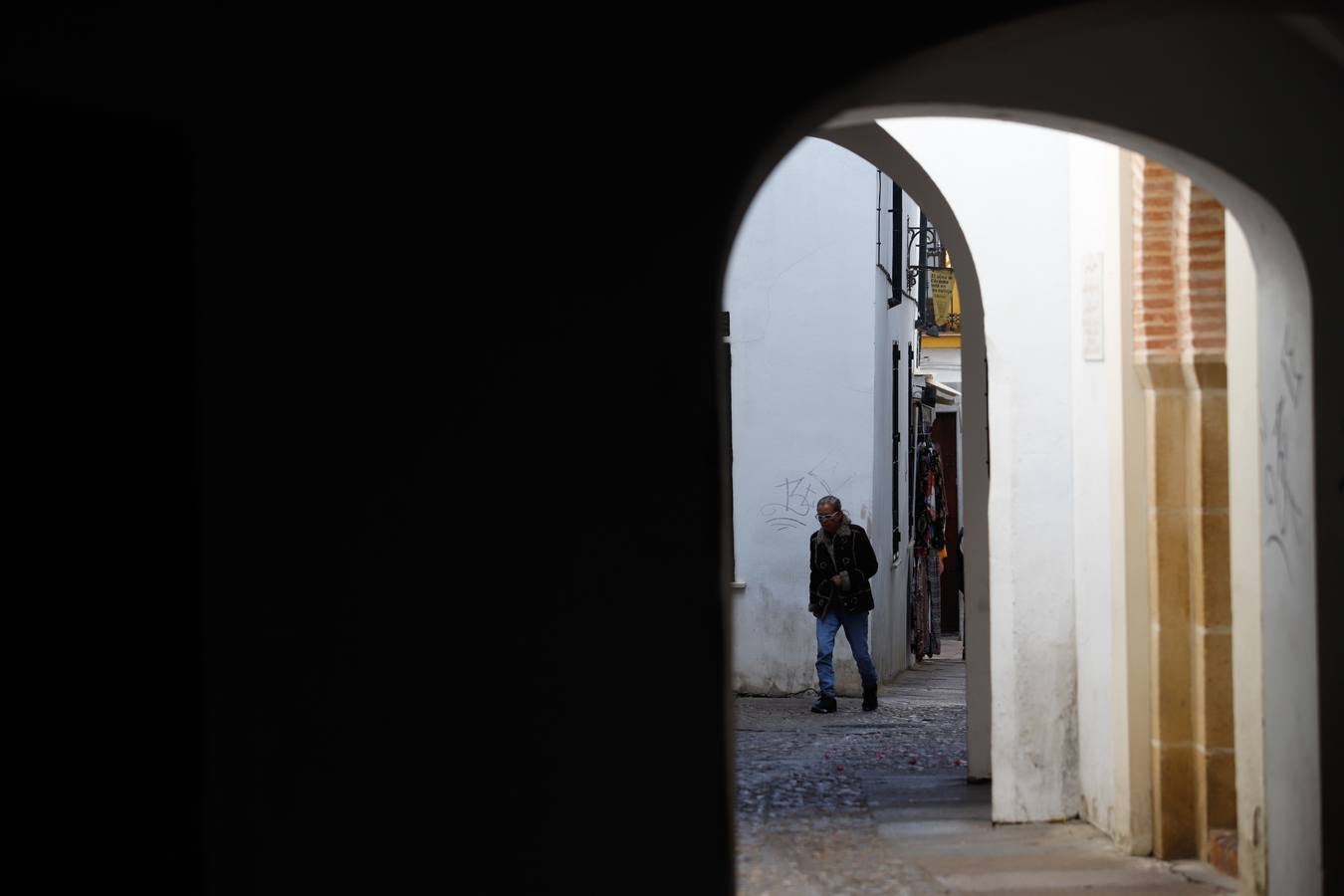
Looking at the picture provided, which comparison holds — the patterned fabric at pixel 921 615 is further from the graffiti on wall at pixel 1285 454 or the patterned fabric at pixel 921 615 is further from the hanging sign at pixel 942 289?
the graffiti on wall at pixel 1285 454

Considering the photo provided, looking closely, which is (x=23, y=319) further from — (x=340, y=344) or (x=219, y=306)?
(x=340, y=344)

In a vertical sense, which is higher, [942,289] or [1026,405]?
[942,289]

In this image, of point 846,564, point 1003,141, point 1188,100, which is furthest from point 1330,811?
point 846,564

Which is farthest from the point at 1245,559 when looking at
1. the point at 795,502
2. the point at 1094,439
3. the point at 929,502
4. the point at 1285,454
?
the point at 929,502

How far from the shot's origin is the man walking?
13.6m

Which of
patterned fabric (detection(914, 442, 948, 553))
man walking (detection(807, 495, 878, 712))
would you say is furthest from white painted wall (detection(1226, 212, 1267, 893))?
patterned fabric (detection(914, 442, 948, 553))

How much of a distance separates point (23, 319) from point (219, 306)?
0.44 m

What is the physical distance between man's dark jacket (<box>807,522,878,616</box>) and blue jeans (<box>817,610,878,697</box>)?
3.5 inches

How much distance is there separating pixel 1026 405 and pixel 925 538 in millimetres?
11108

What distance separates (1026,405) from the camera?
362 inches

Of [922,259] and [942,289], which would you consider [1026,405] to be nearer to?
[922,259]

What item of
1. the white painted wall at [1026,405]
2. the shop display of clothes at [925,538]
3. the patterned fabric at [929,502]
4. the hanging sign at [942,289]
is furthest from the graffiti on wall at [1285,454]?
the hanging sign at [942,289]

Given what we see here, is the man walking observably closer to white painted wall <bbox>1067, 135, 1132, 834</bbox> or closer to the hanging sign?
white painted wall <bbox>1067, 135, 1132, 834</bbox>

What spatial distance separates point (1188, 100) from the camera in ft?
17.5
